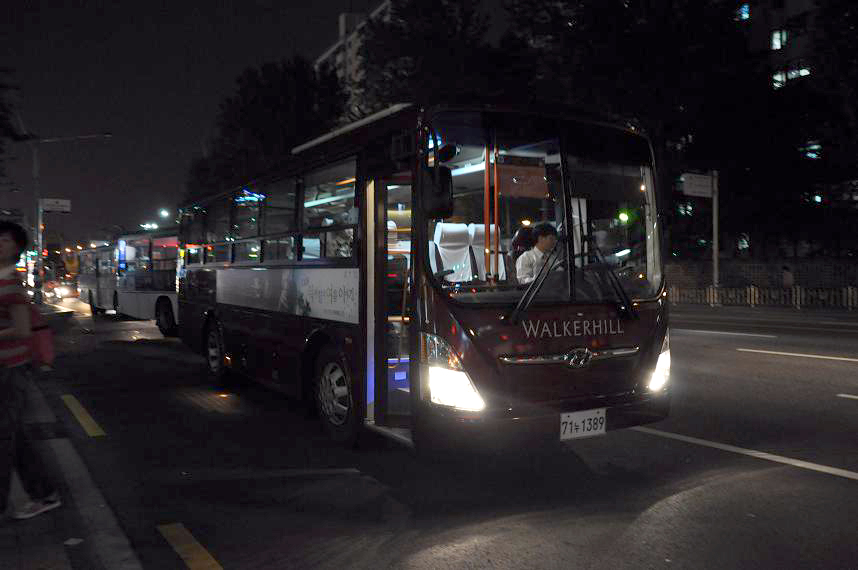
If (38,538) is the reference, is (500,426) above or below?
above

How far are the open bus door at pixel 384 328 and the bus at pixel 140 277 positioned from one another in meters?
13.0

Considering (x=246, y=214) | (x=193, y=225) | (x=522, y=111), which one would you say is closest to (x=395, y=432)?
(x=522, y=111)

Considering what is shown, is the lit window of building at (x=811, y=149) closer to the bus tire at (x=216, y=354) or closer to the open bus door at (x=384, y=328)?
the bus tire at (x=216, y=354)

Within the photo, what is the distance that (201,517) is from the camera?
4.98 meters

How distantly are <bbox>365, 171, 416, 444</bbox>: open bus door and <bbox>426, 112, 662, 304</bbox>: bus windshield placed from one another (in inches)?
19.9

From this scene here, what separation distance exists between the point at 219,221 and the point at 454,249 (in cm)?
597

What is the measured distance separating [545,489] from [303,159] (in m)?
4.27

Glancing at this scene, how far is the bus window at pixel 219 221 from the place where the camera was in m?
10.2

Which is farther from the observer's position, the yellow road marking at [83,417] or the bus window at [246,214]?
the bus window at [246,214]

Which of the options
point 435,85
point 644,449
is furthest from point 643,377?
point 435,85

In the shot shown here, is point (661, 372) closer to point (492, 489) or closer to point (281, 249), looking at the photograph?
point (492, 489)

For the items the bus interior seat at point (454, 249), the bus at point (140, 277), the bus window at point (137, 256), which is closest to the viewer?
the bus interior seat at point (454, 249)

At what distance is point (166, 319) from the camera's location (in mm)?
18719

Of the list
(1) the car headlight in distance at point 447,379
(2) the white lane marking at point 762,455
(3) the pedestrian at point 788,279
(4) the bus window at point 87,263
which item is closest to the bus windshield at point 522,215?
(1) the car headlight in distance at point 447,379
